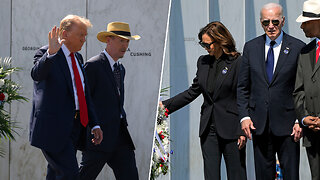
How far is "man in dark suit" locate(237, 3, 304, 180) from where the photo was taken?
16.3 feet

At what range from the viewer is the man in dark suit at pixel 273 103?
496 centimetres

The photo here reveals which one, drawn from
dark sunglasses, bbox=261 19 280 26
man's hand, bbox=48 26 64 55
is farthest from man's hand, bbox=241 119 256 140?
man's hand, bbox=48 26 64 55

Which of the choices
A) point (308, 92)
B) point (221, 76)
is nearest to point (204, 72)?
point (221, 76)

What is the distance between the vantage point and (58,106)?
4.96 meters

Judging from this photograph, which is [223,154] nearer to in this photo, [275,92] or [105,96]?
[275,92]

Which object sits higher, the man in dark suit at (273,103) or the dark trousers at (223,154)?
the man in dark suit at (273,103)

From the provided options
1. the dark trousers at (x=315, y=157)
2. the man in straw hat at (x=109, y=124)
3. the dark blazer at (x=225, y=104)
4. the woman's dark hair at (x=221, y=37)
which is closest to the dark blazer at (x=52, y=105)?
the man in straw hat at (x=109, y=124)

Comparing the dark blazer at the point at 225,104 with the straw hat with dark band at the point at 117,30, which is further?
the straw hat with dark band at the point at 117,30

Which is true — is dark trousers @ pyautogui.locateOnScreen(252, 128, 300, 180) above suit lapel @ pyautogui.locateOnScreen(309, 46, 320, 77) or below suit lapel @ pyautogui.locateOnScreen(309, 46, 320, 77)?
below

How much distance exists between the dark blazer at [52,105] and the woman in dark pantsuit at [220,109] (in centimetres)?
122

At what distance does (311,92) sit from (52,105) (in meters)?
2.08

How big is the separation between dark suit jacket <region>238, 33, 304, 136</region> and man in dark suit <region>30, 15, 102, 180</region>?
55.4 inches

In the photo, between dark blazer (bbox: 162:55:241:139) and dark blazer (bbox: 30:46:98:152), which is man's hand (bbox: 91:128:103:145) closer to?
dark blazer (bbox: 30:46:98:152)

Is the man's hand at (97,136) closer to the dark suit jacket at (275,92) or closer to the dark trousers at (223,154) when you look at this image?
the dark trousers at (223,154)
